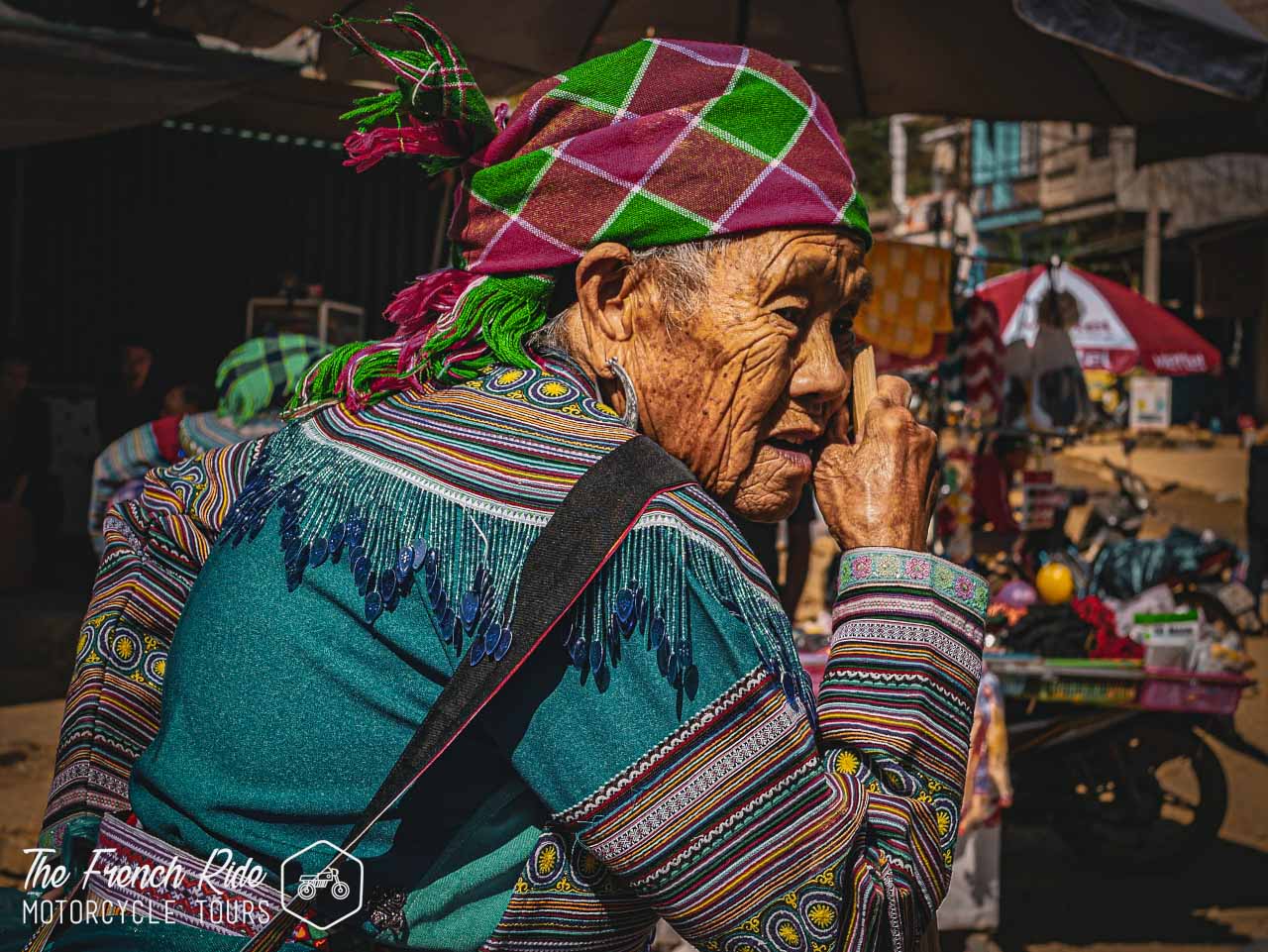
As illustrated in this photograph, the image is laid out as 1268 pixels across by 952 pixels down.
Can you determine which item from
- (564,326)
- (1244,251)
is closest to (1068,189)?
(1244,251)

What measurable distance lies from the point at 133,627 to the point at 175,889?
438 mm

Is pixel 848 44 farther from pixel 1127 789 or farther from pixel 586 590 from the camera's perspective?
pixel 586 590

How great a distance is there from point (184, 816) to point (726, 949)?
606mm

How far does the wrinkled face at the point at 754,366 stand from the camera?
1468mm

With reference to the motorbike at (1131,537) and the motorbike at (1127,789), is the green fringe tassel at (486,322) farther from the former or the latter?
the motorbike at (1131,537)

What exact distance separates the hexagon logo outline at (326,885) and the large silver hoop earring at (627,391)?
0.59 metres

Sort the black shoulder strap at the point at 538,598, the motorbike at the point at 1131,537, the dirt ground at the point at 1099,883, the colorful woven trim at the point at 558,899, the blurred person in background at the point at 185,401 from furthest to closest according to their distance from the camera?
the motorbike at the point at 1131,537 < the blurred person in background at the point at 185,401 < the dirt ground at the point at 1099,883 < the colorful woven trim at the point at 558,899 < the black shoulder strap at the point at 538,598

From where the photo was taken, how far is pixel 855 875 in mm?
1232

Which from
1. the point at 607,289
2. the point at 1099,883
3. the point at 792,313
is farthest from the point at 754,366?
the point at 1099,883

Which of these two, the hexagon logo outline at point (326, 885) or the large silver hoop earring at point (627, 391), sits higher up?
the large silver hoop earring at point (627, 391)

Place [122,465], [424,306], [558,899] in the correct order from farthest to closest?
[122,465], [424,306], [558,899]

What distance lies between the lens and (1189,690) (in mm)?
4863

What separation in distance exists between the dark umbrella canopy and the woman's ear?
3.39 m

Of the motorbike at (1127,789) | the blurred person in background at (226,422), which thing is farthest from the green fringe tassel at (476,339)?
the motorbike at (1127,789)
